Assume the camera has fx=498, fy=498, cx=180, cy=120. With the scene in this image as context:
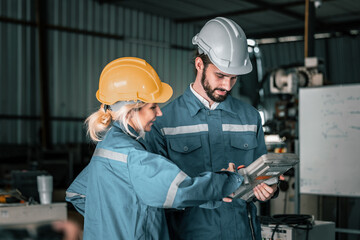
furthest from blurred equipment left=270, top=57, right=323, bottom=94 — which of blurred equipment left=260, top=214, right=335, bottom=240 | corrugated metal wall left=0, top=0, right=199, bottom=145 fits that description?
corrugated metal wall left=0, top=0, right=199, bottom=145

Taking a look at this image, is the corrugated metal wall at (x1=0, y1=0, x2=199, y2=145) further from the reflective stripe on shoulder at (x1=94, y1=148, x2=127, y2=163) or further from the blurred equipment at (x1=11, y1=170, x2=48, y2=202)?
the reflective stripe on shoulder at (x1=94, y1=148, x2=127, y2=163)

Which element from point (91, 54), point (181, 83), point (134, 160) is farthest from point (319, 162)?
point (181, 83)

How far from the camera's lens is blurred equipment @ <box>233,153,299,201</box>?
2.01 m

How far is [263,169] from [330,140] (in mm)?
2836

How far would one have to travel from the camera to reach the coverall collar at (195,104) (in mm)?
2311

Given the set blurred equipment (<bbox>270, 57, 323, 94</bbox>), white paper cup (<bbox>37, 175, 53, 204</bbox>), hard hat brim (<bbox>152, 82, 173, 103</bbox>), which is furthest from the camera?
blurred equipment (<bbox>270, 57, 323, 94</bbox>)

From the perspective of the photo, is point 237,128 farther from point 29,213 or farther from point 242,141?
point 29,213

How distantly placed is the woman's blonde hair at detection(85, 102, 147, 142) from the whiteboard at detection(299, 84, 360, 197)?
3050 millimetres

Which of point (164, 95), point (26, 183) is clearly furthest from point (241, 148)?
point (26, 183)

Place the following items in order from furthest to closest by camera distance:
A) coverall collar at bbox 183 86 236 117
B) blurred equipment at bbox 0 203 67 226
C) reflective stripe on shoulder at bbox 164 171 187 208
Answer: blurred equipment at bbox 0 203 67 226
coverall collar at bbox 183 86 236 117
reflective stripe on shoulder at bbox 164 171 187 208

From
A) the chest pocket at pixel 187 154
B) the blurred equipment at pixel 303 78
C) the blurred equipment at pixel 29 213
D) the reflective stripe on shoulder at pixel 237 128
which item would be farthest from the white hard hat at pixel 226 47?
the blurred equipment at pixel 303 78

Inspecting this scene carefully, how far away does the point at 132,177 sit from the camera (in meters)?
1.80

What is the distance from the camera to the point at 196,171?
2254 mm

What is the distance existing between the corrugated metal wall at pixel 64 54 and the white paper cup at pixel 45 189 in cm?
588
